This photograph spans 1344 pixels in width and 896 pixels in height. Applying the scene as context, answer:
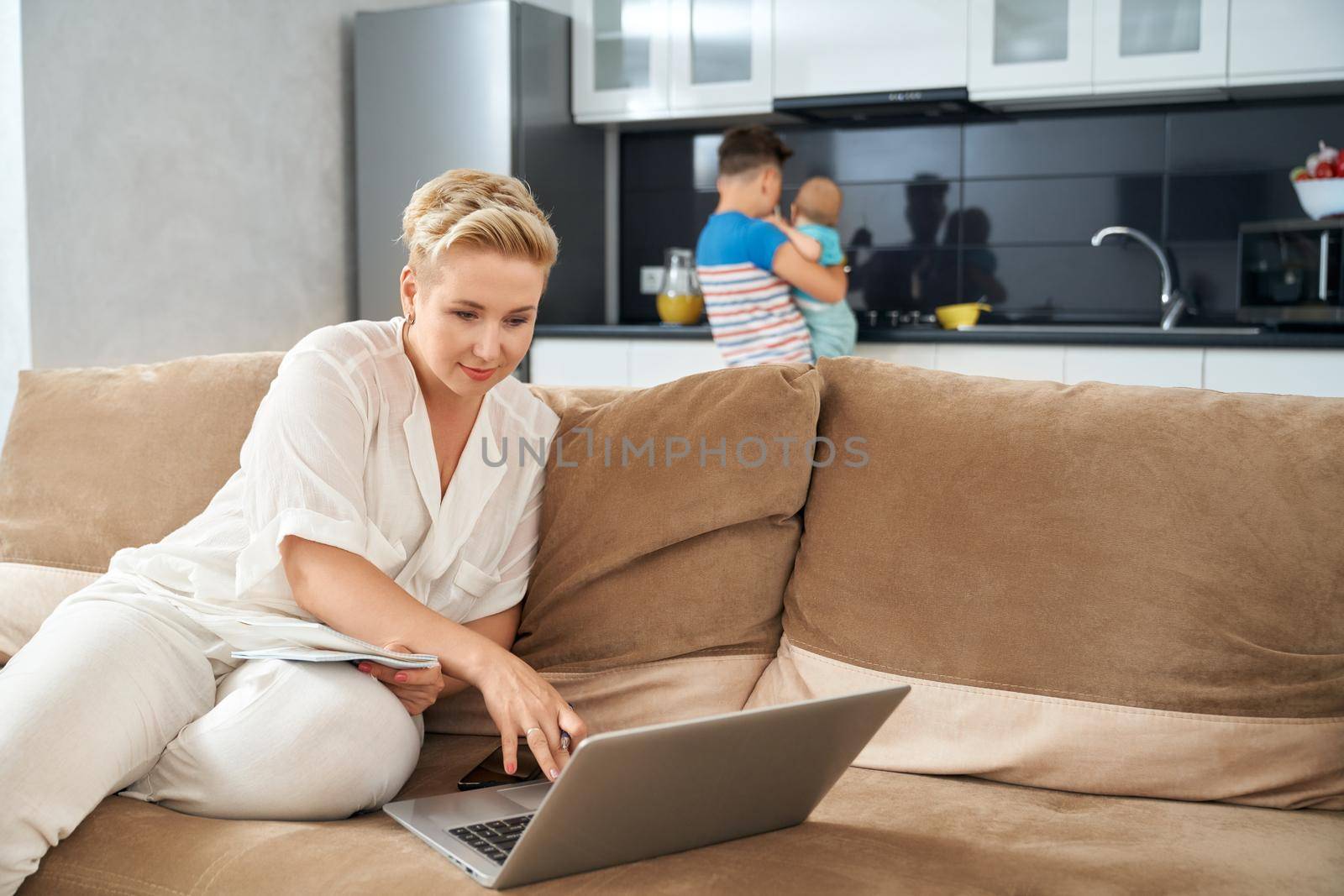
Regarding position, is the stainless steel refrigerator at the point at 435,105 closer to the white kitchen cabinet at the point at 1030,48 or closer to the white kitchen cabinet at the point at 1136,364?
the white kitchen cabinet at the point at 1030,48

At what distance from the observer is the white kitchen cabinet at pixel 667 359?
404 centimetres

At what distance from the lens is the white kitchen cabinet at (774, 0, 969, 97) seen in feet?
13.4

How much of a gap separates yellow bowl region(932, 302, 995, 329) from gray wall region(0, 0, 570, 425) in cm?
210

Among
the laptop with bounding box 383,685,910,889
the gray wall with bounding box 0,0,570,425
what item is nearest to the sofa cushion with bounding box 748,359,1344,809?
the laptop with bounding box 383,685,910,889

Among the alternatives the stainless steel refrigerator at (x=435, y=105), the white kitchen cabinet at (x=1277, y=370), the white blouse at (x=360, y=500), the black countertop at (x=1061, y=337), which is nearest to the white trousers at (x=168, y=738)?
the white blouse at (x=360, y=500)

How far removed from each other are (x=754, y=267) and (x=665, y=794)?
98.9 inches

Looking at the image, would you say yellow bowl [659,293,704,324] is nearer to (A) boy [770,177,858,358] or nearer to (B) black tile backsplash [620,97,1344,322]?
(B) black tile backsplash [620,97,1344,322]

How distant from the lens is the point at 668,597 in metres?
1.67

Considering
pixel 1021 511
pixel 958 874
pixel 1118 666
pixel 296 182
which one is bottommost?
pixel 958 874

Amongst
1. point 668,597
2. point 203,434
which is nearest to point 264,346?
point 203,434

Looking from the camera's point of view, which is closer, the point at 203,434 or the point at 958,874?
the point at 958,874

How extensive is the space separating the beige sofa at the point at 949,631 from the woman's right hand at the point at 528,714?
0.16m

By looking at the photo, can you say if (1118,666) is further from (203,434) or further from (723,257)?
(723,257)

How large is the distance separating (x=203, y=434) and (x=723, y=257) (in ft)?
6.13
